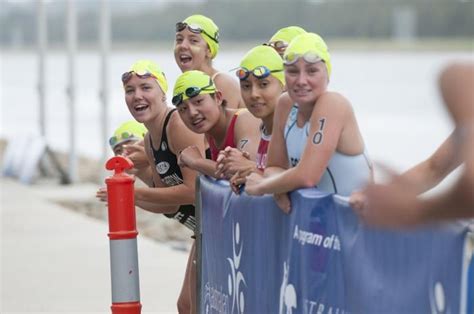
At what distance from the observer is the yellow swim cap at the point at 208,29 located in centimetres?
825

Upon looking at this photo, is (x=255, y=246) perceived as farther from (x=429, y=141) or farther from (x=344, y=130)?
(x=429, y=141)

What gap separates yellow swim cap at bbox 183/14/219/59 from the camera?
27.1ft

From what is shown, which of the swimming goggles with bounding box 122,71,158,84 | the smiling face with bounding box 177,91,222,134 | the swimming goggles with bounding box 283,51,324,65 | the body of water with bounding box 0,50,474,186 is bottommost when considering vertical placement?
the body of water with bounding box 0,50,474,186

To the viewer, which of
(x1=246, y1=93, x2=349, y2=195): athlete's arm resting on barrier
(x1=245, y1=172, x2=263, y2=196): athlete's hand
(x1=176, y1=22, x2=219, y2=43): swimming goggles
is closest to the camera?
(x1=246, y1=93, x2=349, y2=195): athlete's arm resting on barrier

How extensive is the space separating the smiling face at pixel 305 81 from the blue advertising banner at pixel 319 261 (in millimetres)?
417

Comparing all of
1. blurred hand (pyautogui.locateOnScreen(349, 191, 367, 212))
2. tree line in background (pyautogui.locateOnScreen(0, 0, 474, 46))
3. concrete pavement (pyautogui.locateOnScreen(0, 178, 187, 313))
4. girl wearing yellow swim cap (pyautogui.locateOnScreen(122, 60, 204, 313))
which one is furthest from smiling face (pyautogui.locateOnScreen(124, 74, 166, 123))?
tree line in background (pyautogui.locateOnScreen(0, 0, 474, 46))

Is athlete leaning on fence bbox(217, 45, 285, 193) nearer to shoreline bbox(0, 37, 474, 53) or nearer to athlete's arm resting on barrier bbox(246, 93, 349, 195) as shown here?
athlete's arm resting on barrier bbox(246, 93, 349, 195)

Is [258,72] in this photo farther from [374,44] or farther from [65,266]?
[374,44]

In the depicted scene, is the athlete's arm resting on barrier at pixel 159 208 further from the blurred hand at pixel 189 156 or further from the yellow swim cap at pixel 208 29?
the yellow swim cap at pixel 208 29

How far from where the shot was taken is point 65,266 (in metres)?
12.8

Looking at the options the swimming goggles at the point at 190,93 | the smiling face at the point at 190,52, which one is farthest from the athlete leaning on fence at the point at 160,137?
the swimming goggles at the point at 190,93

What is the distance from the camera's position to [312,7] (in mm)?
80875

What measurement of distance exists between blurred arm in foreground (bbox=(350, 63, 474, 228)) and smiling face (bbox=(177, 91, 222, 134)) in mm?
3645

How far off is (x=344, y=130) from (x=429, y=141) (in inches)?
1214
